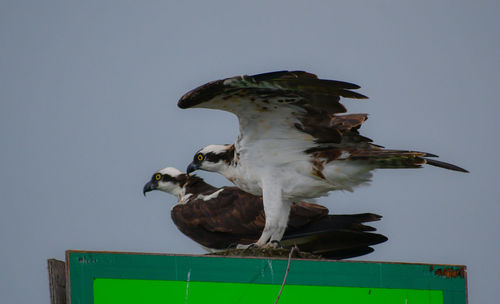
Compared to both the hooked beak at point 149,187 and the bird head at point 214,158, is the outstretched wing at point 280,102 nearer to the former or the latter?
the bird head at point 214,158

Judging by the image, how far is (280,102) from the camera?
6.45 metres

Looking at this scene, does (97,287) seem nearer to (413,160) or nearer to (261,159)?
(261,159)

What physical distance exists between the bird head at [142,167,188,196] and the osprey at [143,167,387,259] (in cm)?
81

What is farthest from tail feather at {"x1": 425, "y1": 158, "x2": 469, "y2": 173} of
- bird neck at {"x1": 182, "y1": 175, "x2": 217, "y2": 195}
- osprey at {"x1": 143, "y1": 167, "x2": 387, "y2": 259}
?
bird neck at {"x1": 182, "y1": 175, "x2": 217, "y2": 195}

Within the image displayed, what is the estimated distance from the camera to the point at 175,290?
4676mm

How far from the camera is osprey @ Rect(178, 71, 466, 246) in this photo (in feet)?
20.8

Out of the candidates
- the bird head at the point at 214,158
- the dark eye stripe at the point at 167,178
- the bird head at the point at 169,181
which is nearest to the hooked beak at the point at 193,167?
the bird head at the point at 214,158

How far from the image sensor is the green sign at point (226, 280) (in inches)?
183

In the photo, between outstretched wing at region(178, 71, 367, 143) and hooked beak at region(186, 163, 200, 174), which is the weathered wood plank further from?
hooked beak at region(186, 163, 200, 174)

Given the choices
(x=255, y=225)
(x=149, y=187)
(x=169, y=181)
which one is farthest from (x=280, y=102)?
(x=149, y=187)

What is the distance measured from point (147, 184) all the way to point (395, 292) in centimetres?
589

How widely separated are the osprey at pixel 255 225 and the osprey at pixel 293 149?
700 millimetres

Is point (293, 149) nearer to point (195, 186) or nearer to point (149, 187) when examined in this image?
point (195, 186)

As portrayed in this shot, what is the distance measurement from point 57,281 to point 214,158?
10.1ft
